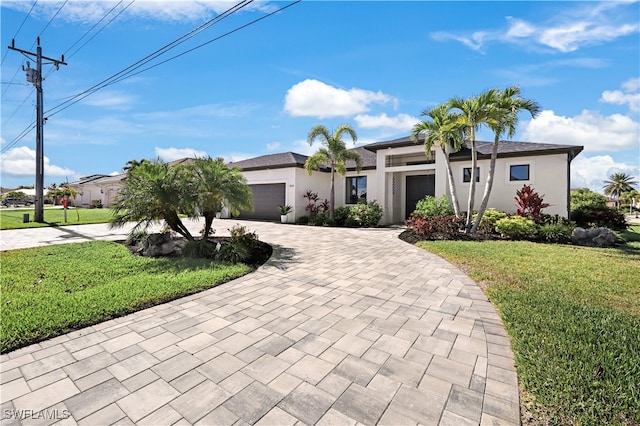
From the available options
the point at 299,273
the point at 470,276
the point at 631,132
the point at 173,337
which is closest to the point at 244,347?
the point at 173,337

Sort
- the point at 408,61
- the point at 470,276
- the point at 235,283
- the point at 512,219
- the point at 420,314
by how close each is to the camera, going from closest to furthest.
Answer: the point at 420,314 < the point at 235,283 < the point at 470,276 < the point at 408,61 < the point at 512,219

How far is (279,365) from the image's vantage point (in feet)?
9.17

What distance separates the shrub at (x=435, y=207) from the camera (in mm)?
13537

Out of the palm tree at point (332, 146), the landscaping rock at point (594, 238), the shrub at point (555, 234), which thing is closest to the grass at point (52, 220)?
the palm tree at point (332, 146)

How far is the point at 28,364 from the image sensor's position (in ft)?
9.14

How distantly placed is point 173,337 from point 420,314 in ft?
10.7

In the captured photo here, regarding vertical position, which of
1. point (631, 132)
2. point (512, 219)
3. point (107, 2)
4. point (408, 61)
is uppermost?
point (107, 2)

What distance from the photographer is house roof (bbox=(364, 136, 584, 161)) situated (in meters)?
13.1

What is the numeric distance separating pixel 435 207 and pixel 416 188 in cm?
471

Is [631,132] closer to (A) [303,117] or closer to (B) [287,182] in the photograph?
(A) [303,117]

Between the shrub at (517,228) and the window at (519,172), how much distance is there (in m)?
3.94

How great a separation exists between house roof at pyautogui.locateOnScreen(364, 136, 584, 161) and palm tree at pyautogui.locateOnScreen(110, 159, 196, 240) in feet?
36.5

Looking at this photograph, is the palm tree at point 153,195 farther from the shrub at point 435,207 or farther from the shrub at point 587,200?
the shrub at point 587,200

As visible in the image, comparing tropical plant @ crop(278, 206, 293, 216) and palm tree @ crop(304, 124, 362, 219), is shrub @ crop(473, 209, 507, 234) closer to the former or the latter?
palm tree @ crop(304, 124, 362, 219)
